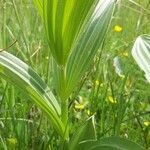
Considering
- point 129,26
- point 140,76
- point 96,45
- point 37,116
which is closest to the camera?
point 96,45

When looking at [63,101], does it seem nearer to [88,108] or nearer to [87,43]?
[87,43]

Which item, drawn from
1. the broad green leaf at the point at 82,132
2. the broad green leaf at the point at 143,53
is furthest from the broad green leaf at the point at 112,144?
the broad green leaf at the point at 143,53

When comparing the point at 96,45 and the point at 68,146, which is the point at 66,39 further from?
the point at 68,146

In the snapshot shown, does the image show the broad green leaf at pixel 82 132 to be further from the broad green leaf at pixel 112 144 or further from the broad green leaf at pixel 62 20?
the broad green leaf at pixel 62 20

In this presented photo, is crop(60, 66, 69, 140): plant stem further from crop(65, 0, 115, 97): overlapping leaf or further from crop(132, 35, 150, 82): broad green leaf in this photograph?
crop(132, 35, 150, 82): broad green leaf

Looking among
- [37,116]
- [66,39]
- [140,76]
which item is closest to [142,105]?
[140,76]

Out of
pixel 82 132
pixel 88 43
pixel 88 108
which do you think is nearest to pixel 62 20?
pixel 88 43

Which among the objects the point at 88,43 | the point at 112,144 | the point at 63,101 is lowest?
the point at 112,144

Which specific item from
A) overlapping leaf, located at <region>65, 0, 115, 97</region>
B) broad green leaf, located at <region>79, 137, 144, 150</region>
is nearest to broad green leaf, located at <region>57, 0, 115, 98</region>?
overlapping leaf, located at <region>65, 0, 115, 97</region>
